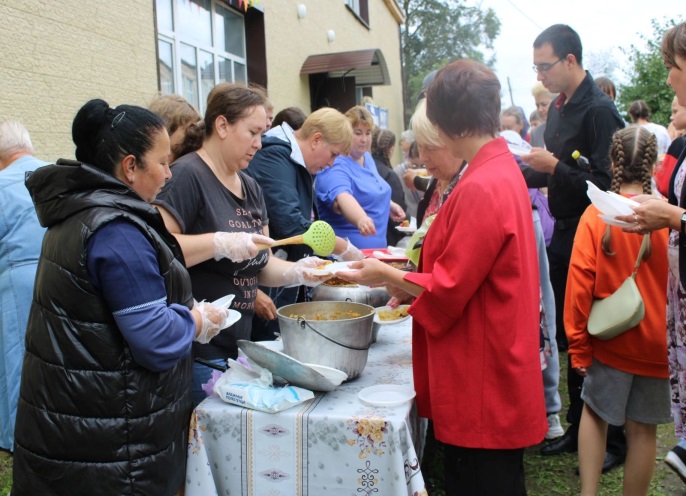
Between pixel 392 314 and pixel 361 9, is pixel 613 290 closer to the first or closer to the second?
pixel 392 314

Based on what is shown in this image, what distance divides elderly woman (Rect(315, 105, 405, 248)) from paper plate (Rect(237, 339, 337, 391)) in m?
1.90

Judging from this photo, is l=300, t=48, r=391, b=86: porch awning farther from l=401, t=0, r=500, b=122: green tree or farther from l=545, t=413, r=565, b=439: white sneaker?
l=401, t=0, r=500, b=122: green tree

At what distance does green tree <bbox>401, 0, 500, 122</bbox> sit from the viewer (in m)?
31.2

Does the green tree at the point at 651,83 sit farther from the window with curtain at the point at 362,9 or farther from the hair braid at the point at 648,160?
the hair braid at the point at 648,160

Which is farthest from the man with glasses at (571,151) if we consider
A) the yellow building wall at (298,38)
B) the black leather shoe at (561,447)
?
the yellow building wall at (298,38)

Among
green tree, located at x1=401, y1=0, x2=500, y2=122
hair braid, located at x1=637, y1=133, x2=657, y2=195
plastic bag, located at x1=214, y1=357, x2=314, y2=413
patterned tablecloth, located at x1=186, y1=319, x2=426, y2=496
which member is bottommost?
patterned tablecloth, located at x1=186, y1=319, x2=426, y2=496

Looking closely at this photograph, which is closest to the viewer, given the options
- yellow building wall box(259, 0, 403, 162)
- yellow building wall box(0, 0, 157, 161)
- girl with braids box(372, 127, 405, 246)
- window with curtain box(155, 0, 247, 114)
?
yellow building wall box(0, 0, 157, 161)

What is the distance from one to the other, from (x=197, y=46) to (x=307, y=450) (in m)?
5.52

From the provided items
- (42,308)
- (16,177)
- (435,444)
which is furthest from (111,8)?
(435,444)

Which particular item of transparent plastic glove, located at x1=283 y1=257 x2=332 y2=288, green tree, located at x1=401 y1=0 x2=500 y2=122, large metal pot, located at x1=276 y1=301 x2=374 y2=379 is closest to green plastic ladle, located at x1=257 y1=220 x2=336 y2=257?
transparent plastic glove, located at x1=283 y1=257 x2=332 y2=288

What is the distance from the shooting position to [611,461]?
3092 mm

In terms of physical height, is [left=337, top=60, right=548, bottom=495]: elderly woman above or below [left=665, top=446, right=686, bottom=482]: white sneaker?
above

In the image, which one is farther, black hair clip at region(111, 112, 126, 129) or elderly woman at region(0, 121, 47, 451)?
elderly woman at region(0, 121, 47, 451)

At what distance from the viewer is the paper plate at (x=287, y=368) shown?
1745 millimetres
